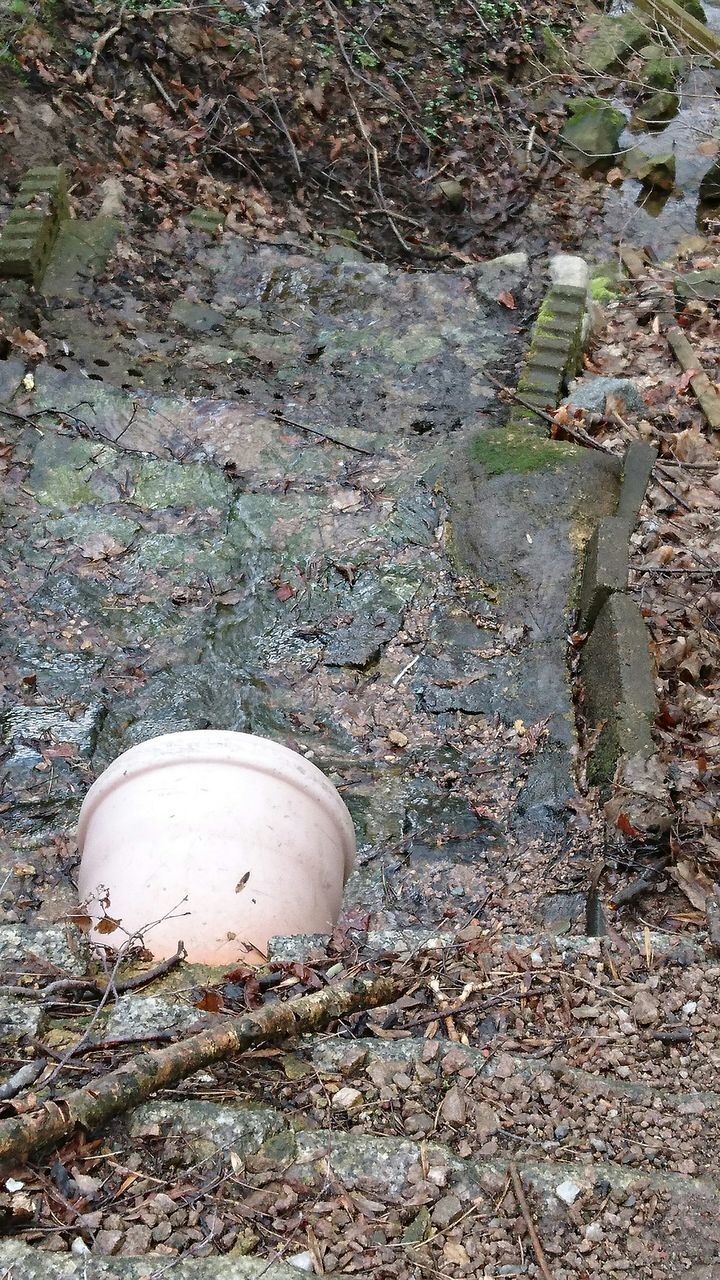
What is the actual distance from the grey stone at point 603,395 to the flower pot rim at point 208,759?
4451mm

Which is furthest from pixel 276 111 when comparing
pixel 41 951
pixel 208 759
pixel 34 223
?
pixel 41 951

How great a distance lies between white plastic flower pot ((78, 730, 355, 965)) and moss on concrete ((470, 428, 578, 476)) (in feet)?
10.8

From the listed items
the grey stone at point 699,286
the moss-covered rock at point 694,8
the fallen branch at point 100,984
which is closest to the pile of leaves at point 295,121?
the grey stone at point 699,286

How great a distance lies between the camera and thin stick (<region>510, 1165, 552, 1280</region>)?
227 centimetres

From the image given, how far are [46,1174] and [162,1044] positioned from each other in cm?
51

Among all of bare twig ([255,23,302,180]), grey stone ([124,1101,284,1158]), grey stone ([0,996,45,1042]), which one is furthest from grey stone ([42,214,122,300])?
grey stone ([124,1101,284,1158])

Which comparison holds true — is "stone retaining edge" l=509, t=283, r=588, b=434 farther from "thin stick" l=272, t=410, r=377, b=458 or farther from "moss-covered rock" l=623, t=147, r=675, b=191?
"moss-covered rock" l=623, t=147, r=675, b=191

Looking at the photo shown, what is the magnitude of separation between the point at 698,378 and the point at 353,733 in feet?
14.0

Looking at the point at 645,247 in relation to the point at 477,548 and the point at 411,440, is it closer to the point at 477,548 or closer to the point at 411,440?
the point at 411,440

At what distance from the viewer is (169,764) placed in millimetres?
3564

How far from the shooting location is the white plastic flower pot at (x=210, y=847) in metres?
3.34

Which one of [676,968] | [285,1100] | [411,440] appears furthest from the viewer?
[411,440]

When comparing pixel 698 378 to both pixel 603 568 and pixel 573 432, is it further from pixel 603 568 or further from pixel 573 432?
pixel 603 568

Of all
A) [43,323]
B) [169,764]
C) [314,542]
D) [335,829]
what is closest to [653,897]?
[335,829]
